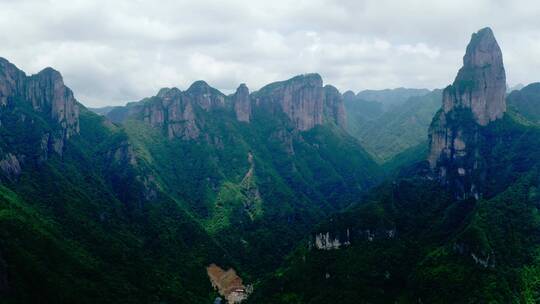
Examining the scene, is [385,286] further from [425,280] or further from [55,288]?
[55,288]

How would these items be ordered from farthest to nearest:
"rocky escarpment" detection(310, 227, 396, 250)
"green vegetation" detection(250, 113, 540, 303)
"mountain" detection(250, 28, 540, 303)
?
1. "rocky escarpment" detection(310, 227, 396, 250)
2. "mountain" detection(250, 28, 540, 303)
3. "green vegetation" detection(250, 113, 540, 303)

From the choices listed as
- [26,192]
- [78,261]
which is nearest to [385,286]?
[78,261]

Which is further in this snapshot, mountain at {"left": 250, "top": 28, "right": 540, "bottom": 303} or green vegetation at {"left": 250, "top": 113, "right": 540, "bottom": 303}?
mountain at {"left": 250, "top": 28, "right": 540, "bottom": 303}

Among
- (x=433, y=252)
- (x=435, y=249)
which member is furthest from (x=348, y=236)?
(x=433, y=252)

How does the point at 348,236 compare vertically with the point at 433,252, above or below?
above

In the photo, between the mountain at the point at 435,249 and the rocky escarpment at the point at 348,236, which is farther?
the rocky escarpment at the point at 348,236

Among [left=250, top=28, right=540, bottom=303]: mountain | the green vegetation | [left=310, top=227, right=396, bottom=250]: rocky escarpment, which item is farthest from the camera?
[left=310, top=227, right=396, bottom=250]: rocky escarpment

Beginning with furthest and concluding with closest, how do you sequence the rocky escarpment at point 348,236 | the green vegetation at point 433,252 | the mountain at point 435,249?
1. the rocky escarpment at point 348,236
2. the mountain at point 435,249
3. the green vegetation at point 433,252

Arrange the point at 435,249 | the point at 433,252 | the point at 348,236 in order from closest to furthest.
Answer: the point at 433,252 → the point at 435,249 → the point at 348,236

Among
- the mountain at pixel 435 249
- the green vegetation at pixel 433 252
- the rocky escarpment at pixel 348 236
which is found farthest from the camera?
the rocky escarpment at pixel 348 236

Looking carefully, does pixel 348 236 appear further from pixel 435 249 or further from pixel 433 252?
pixel 433 252

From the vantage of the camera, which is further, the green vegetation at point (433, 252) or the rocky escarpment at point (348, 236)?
the rocky escarpment at point (348, 236)
